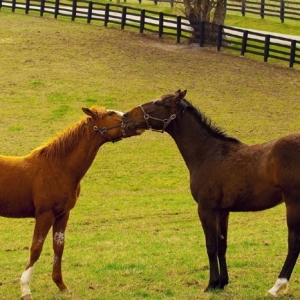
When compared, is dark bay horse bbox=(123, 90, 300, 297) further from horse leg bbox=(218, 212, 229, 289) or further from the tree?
the tree

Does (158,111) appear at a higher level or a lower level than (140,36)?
higher

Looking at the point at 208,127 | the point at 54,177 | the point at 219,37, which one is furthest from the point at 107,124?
the point at 219,37

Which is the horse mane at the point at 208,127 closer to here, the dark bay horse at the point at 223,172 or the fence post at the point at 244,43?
the dark bay horse at the point at 223,172

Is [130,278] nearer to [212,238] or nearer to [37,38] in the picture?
[212,238]

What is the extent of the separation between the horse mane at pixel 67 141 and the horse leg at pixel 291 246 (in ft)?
8.29

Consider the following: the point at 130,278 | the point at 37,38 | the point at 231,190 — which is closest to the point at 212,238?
the point at 231,190

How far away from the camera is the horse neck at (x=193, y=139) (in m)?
8.80

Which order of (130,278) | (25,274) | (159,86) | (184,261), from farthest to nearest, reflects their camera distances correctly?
(159,86) → (184,261) → (130,278) → (25,274)

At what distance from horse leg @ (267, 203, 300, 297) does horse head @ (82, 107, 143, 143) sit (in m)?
2.16

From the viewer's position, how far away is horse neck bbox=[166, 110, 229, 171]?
28.9 feet

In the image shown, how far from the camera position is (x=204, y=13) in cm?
3634

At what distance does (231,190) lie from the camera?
329 inches

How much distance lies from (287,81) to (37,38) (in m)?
12.8

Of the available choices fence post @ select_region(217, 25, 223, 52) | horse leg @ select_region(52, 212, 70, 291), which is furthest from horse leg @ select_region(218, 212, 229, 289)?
fence post @ select_region(217, 25, 223, 52)
